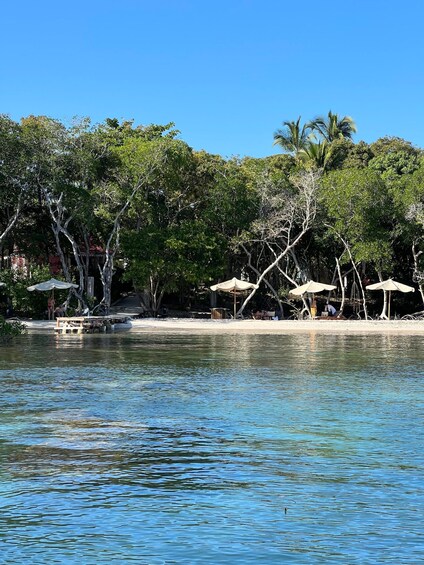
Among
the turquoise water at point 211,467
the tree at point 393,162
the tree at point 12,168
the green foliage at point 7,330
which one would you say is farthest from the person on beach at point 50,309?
the turquoise water at point 211,467

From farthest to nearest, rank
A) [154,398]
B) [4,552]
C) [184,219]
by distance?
[184,219], [154,398], [4,552]

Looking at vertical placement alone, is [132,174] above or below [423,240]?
above

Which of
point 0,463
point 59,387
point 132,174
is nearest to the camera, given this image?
point 0,463

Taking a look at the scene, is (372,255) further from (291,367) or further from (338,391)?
(338,391)

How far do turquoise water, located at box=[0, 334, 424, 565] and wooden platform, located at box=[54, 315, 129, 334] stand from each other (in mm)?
14482

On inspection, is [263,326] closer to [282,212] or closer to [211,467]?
[282,212]

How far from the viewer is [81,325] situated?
3428 cm

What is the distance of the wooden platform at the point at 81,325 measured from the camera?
1340 inches

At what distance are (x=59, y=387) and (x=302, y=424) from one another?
6235 mm

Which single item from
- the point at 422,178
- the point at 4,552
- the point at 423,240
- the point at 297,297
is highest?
the point at 422,178

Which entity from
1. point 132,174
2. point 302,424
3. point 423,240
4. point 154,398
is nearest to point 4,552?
point 302,424

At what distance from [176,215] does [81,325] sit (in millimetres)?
12107

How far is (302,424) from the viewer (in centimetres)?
1232

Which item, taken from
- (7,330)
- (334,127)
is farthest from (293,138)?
(7,330)
